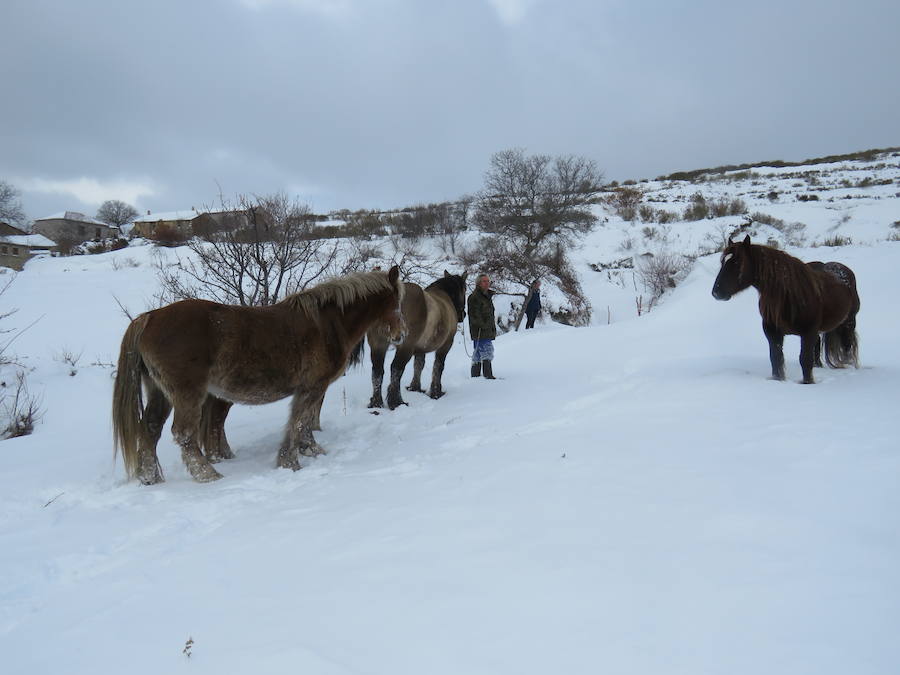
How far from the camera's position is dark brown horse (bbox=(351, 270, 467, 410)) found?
6957mm

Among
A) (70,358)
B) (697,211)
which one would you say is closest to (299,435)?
(70,358)

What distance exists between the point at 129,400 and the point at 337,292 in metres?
2.21

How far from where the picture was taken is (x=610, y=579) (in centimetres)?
192

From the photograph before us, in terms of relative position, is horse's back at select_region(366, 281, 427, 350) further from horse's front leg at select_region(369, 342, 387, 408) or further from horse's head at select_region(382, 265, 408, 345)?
horse's head at select_region(382, 265, 408, 345)

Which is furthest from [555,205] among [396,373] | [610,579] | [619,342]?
[610,579]

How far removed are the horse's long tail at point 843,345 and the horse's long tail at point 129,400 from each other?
915 cm

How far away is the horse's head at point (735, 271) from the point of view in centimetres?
618

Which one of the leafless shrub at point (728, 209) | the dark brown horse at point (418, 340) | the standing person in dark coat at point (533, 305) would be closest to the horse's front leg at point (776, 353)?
the dark brown horse at point (418, 340)

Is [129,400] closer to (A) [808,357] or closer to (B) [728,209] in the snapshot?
(A) [808,357]

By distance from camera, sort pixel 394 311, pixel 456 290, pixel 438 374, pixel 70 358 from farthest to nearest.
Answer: pixel 70 358, pixel 456 290, pixel 438 374, pixel 394 311

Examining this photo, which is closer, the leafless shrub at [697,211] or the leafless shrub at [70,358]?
the leafless shrub at [70,358]

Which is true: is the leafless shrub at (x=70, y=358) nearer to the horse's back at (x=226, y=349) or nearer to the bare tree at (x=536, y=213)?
the horse's back at (x=226, y=349)

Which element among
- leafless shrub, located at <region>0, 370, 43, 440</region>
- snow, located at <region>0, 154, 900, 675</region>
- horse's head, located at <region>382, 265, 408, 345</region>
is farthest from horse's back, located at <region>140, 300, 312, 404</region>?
leafless shrub, located at <region>0, 370, 43, 440</region>

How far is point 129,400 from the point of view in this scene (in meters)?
4.06
